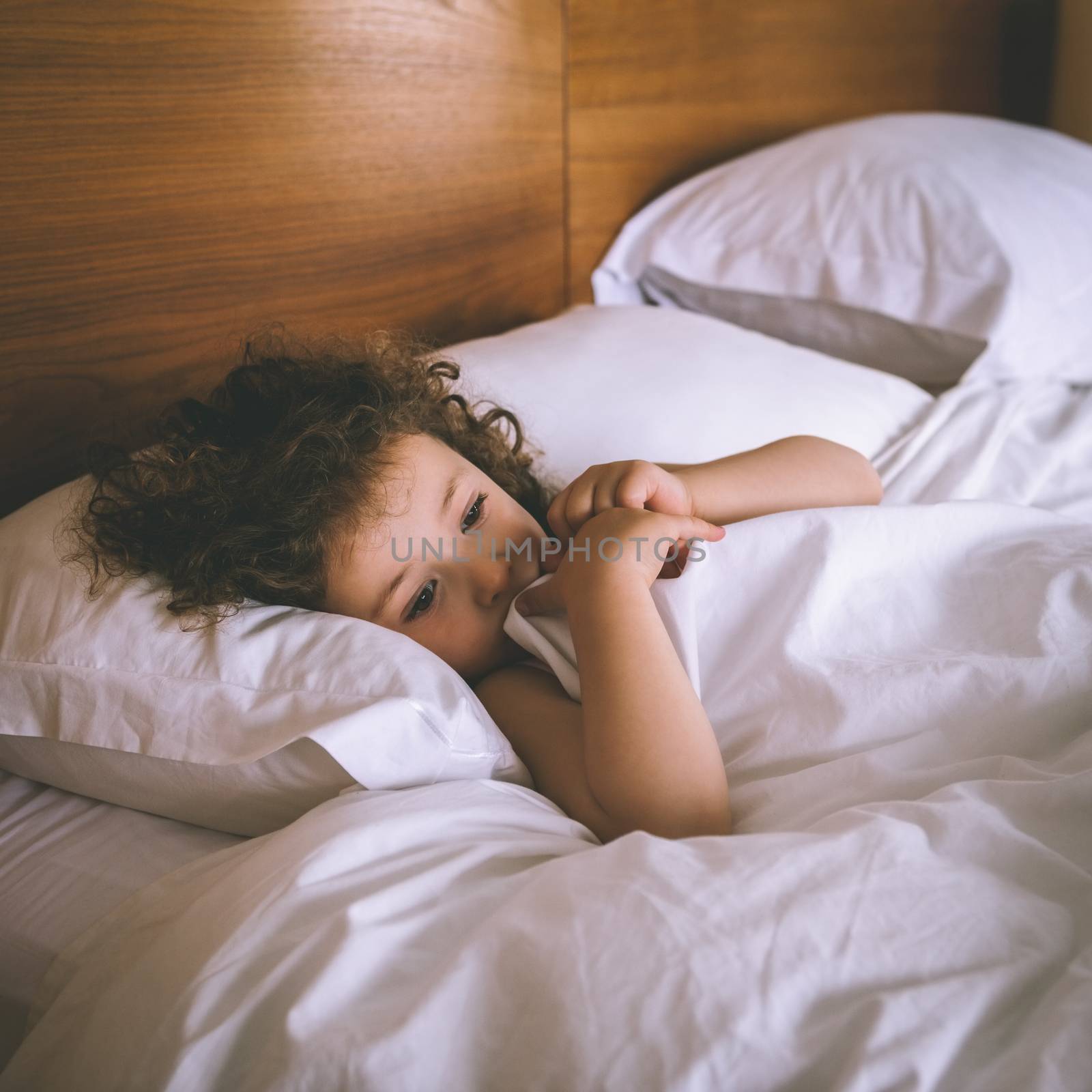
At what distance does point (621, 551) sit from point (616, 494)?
0.26 feet

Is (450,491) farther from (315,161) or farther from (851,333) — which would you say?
(851,333)

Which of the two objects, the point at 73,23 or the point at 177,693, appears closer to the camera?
the point at 177,693

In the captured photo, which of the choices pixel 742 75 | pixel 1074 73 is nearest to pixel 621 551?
pixel 742 75

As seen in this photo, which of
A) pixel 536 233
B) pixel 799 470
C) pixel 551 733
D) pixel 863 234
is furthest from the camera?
pixel 536 233

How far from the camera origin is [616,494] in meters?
0.74

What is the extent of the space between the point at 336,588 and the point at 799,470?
44 cm

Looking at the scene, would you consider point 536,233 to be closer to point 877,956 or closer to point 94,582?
point 94,582

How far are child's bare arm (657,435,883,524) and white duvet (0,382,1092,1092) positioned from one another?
18cm

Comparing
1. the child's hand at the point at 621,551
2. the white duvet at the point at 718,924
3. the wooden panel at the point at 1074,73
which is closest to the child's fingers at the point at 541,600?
the child's hand at the point at 621,551

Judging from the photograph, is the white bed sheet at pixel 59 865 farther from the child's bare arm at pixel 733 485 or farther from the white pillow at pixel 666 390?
the white pillow at pixel 666 390

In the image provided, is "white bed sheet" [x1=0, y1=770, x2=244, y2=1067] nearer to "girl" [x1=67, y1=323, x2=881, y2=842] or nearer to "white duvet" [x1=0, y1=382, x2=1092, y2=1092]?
"white duvet" [x1=0, y1=382, x2=1092, y2=1092]

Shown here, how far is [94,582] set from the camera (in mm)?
669

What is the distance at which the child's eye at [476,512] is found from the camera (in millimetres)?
762

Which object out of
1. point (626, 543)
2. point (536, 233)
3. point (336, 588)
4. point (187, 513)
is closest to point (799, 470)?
point (626, 543)
